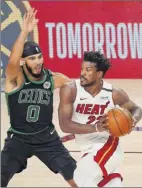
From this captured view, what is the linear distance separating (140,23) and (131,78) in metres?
0.97

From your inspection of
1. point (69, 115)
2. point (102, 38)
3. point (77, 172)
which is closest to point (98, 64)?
point (69, 115)

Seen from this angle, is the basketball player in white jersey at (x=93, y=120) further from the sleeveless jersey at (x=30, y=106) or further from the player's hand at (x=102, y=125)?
the sleeveless jersey at (x=30, y=106)

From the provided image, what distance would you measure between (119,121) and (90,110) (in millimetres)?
302

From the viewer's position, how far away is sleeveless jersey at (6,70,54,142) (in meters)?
6.84

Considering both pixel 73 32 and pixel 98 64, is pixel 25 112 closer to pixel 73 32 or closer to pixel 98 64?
pixel 98 64

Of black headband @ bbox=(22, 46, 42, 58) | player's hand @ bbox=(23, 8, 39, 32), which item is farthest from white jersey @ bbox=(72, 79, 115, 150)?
player's hand @ bbox=(23, 8, 39, 32)

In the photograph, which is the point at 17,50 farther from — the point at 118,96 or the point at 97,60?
the point at 118,96

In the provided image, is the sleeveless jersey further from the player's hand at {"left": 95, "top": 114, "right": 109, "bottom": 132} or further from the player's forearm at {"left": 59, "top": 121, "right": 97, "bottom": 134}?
the player's hand at {"left": 95, "top": 114, "right": 109, "bottom": 132}

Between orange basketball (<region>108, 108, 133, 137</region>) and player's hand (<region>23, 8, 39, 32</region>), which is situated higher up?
player's hand (<region>23, 8, 39, 32</region>)

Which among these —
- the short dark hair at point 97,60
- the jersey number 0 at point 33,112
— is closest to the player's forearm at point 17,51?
the jersey number 0 at point 33,112

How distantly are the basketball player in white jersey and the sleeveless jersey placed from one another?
0.77 ft

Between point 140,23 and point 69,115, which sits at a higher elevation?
point 140,23

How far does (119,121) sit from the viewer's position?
651cm

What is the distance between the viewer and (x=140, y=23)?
13086 millimetres
